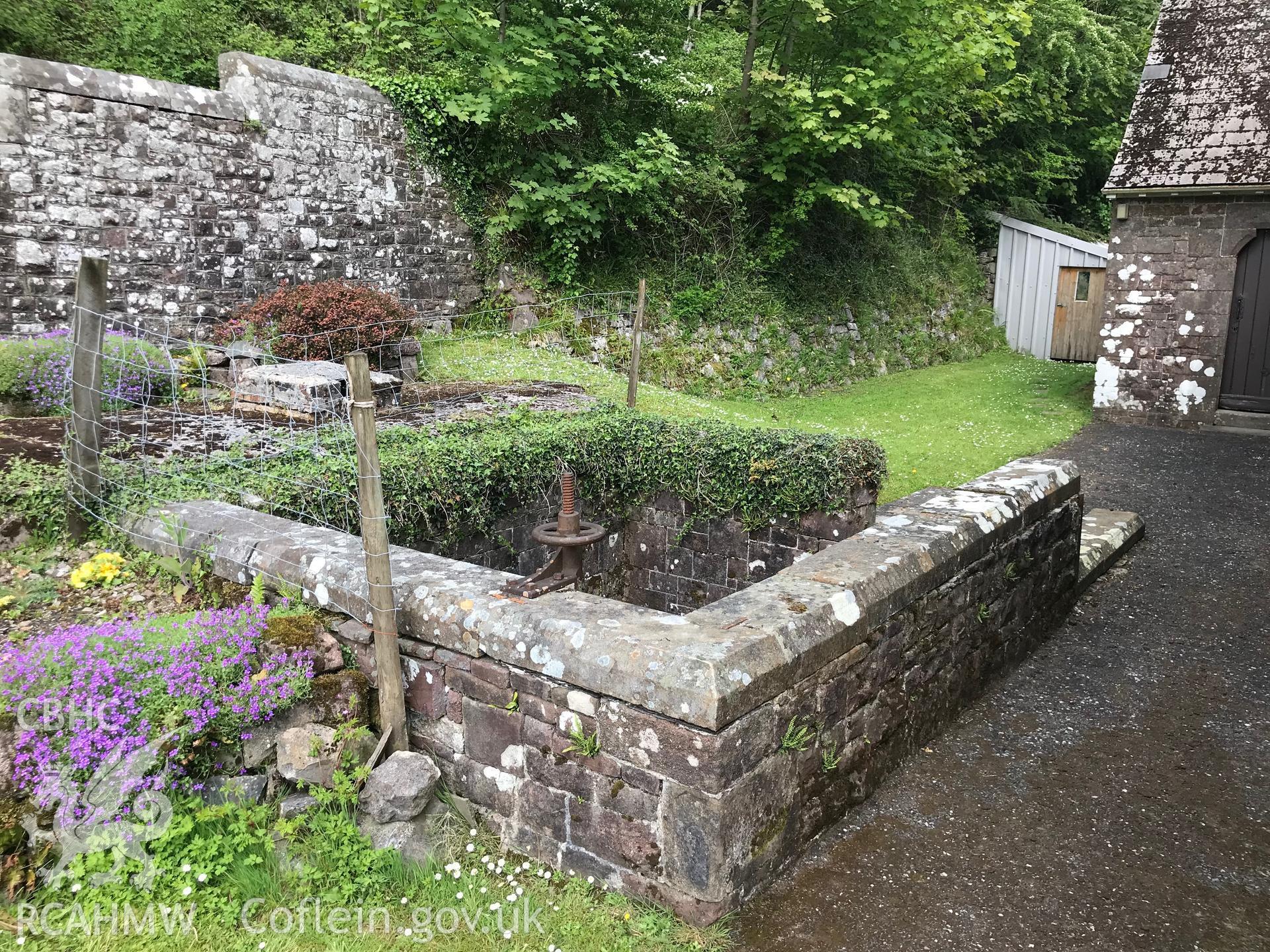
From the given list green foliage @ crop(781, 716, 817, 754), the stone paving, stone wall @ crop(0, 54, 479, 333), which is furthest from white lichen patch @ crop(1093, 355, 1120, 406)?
green foliage @ crop(781, 716, 817, 754)

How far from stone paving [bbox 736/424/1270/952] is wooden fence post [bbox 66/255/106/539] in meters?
4.35

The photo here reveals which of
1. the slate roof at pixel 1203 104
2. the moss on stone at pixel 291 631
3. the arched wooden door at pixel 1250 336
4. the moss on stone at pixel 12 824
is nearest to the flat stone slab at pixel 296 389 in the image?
the moss on stone at pixel 291 631

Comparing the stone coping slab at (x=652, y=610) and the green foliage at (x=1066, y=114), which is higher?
the green foliage at (x=1066, y=114)

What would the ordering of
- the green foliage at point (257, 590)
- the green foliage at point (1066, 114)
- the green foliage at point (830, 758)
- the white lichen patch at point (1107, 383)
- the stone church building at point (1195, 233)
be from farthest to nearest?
1. the green foliage at point (1066, 114)
2. the white lichen patch at point (1107, 383)
3. the stone church building at point (1195, 233)
4. the green foliage at point (257, 590)
5. the green foliage at point (830, 758)

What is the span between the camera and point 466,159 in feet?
39.1

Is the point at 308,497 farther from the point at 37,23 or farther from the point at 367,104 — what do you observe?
the point at 37,23

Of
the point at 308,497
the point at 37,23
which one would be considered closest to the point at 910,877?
the point at 308,497

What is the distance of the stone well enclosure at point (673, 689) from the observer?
3066mm

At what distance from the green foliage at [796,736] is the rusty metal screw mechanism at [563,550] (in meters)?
1.15

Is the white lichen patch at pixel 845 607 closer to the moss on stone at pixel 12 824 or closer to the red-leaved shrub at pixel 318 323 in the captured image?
the moss on stone at pixel 12 824

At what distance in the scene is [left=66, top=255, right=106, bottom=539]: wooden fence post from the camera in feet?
15.9

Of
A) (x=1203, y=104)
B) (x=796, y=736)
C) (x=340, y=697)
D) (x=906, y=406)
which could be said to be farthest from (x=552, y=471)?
(x=1203, y=104)

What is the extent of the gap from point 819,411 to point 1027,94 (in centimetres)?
1084

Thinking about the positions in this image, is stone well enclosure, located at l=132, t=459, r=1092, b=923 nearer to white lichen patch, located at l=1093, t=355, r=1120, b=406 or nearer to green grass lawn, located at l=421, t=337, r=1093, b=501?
green grass lawn, located at l=421, t=337, r=1093, b=501
